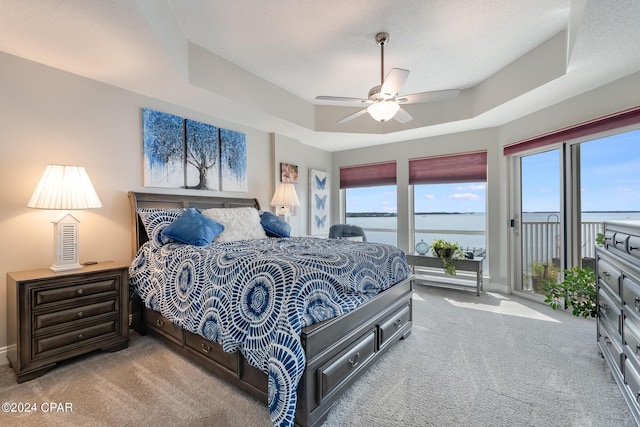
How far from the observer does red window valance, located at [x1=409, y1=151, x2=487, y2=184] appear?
4.39m

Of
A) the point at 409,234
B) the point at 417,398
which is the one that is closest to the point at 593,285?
the point at 417,398

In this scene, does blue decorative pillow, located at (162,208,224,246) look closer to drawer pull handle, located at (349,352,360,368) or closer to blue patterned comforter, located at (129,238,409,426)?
blue patterned comforter, located at (129,238,409,426)

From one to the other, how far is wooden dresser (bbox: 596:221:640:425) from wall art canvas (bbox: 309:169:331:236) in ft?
12.4

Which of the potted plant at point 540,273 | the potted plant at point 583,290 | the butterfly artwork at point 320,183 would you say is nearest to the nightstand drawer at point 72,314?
the butterfly artwork at point 320,183

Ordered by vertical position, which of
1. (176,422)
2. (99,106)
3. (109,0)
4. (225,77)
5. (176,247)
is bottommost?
(176,422)

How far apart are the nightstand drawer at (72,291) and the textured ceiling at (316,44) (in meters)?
1.81

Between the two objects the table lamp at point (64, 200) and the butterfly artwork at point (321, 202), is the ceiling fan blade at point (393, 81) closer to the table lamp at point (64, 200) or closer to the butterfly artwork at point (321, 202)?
the table lamp at point (64, 200)

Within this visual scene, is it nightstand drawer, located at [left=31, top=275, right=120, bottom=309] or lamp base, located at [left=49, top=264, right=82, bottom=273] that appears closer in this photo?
nightstand drawer, located at [left=31, top=275, right=120, bottom=309]

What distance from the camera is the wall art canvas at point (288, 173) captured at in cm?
457

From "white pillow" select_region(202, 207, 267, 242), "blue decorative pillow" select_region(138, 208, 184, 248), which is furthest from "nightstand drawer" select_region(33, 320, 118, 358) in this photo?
"white pillow" select_region(202, 207, 267, 242)

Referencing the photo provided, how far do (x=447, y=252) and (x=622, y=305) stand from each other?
248 cm

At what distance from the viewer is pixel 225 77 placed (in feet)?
10.2

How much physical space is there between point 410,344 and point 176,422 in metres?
1.85

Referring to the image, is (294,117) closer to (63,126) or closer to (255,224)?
(255,224)
